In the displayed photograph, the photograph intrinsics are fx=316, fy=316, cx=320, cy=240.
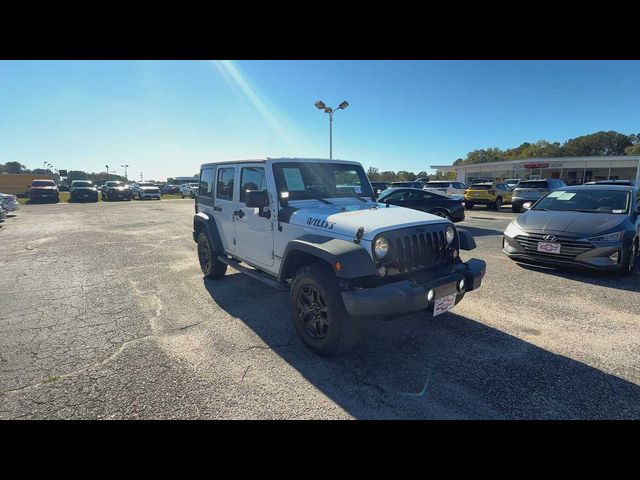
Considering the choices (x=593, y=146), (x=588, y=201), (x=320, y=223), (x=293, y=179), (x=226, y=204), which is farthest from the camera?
(x=593, y=146)

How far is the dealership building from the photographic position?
37469 mm

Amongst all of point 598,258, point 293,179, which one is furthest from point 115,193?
point 598,258

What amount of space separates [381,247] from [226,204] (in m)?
2.97

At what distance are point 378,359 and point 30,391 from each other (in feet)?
9.67

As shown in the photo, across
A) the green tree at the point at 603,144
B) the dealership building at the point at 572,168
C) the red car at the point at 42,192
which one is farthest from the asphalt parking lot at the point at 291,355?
the green tree at the point at 603,144

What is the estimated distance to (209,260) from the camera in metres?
5.51

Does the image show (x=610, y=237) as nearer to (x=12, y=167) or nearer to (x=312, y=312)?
(x=312, y=312)

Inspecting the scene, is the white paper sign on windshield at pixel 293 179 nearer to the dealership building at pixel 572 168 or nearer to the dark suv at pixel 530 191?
the dark suv at pixel 530 191

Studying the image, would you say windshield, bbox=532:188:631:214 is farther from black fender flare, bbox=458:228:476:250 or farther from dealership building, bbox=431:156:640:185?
dealership building, bbox=431:156:640:185

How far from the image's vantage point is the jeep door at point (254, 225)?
3.96 m
